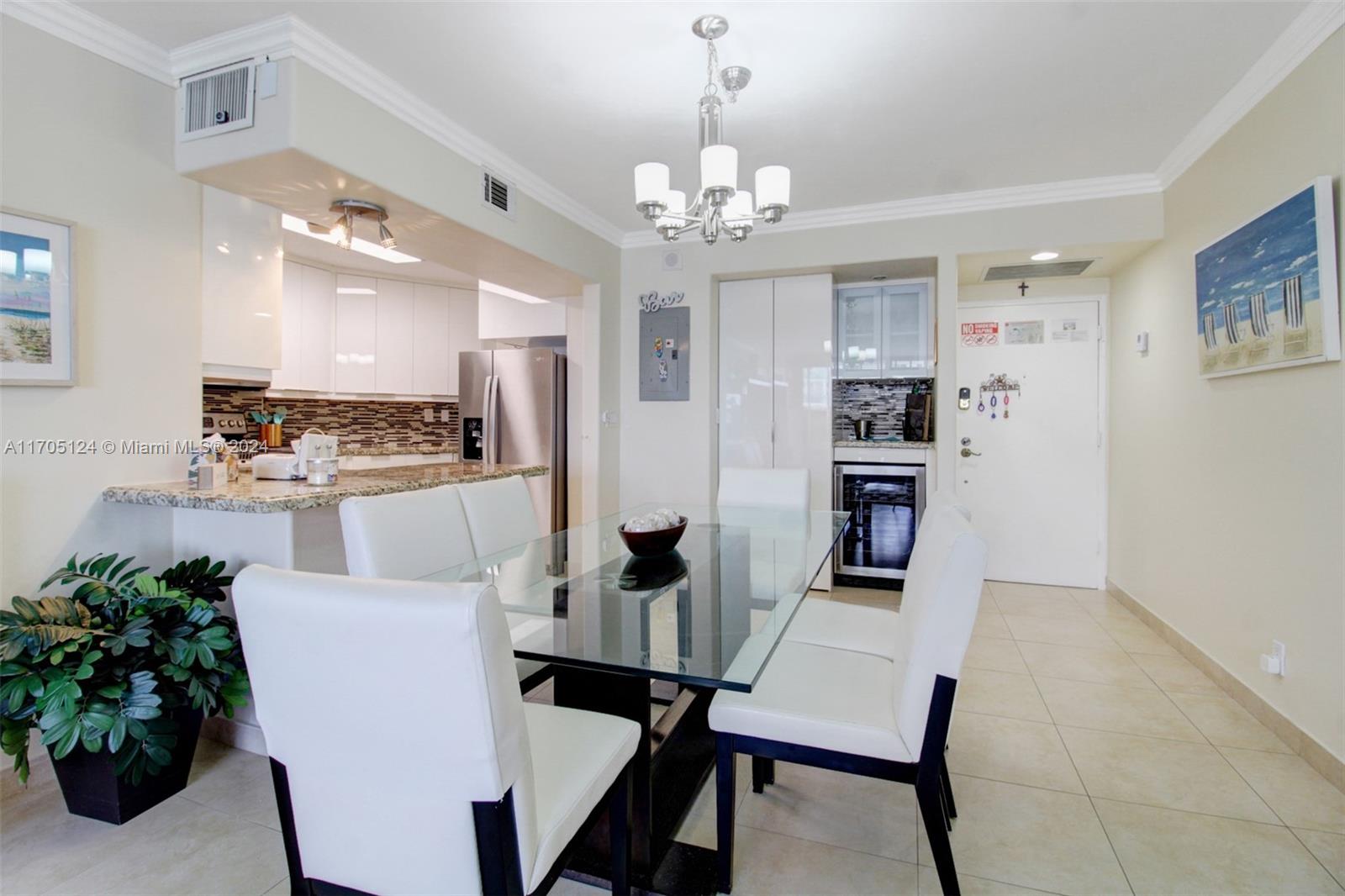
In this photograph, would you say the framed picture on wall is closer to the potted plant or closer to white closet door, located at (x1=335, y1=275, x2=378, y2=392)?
the potted plant

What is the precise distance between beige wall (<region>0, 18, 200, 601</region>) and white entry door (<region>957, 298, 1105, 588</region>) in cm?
438

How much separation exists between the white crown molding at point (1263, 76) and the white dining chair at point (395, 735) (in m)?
2.97

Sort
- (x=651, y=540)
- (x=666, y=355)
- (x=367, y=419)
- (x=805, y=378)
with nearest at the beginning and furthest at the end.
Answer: (x=651, y=540) < (x=805, y=378) < (x=666, y=355) < (x=367, y=419)

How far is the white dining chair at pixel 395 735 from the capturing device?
2.77 feet

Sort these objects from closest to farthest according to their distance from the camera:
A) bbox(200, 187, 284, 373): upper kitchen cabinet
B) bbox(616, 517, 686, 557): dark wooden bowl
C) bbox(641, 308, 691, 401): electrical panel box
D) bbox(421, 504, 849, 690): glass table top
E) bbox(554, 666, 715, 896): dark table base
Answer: bbox(421, 504, 849, 690): glass table top
bbox(554, 666, 715, 896): dark table base
bbox(616, 517, 686, 557): dark wooden bowl
bbox(200, 187, 284, 373): upper kitchen cabinet
bbox(641, 308, 691, 401): electrical panel box

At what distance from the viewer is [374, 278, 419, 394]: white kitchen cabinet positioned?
17.3 feet

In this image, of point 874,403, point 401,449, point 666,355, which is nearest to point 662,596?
point 666,355

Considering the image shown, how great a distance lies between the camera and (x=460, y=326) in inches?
224

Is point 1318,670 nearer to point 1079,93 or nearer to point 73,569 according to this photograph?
point 1079,93

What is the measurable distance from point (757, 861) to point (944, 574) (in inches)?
37.0

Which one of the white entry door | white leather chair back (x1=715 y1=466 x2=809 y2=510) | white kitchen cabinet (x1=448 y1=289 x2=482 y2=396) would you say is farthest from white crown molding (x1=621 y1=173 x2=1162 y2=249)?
white kitchen cabinet (x1=448 y1=289 x2=482 y2=396)

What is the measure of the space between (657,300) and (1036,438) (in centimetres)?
277

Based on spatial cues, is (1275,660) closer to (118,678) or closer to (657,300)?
(657,300)

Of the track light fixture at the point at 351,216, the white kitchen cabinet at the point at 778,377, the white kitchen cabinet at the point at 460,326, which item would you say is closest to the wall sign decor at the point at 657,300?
the white kitchen cabinet at the point at 778,377
